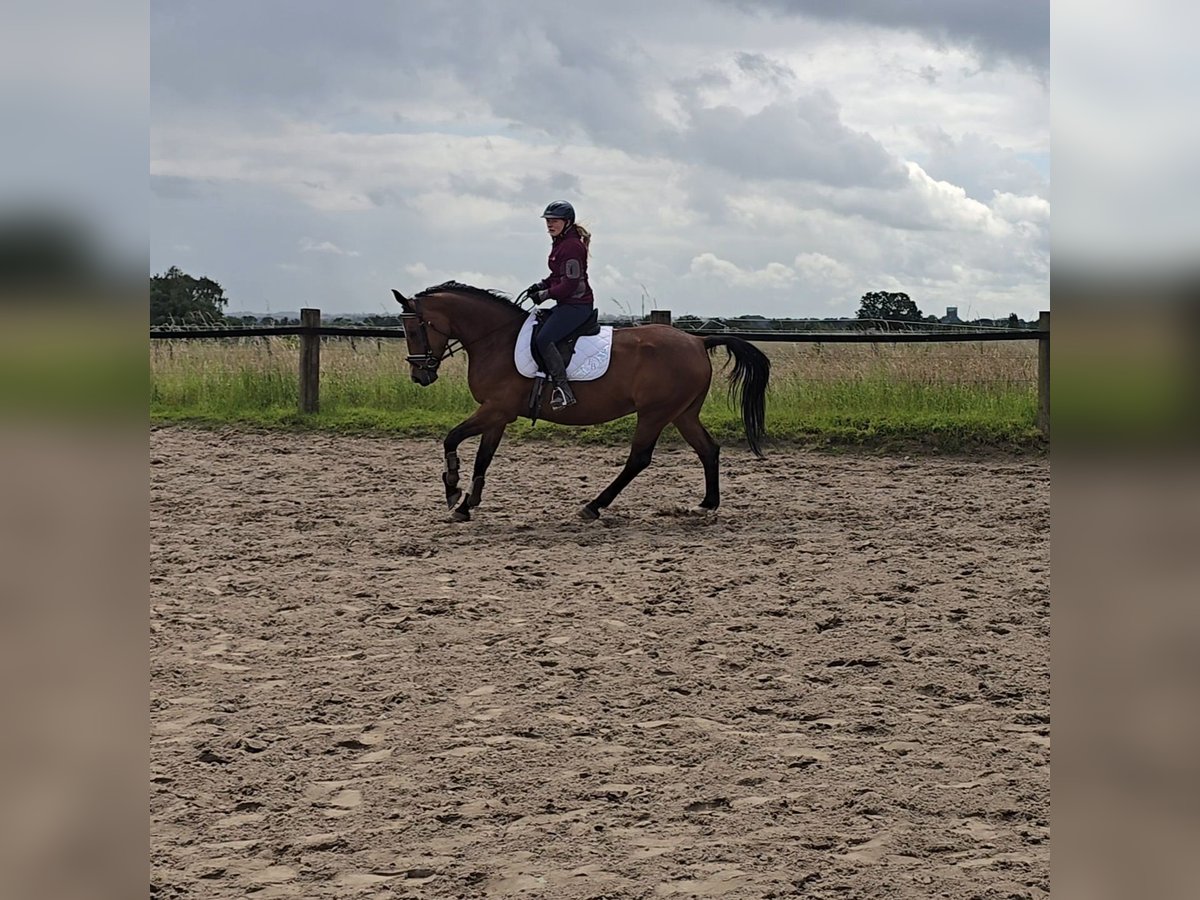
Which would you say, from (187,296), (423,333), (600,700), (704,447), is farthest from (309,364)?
(187,296)

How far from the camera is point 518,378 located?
7969 mm

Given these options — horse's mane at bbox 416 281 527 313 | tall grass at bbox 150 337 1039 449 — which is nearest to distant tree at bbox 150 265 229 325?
tall grass at bbox 150 337 1039 449

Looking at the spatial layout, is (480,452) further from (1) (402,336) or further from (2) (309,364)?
(2) (309,364)

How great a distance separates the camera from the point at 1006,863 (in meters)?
2.91

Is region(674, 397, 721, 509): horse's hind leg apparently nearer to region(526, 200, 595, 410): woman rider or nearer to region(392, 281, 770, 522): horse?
region(392, 281, 770, 522): horse

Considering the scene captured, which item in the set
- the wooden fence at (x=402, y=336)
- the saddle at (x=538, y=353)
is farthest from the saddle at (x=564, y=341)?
the wooden fence at (x=402, y=336)

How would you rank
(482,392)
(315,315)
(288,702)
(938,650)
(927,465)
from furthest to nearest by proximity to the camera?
(315,315) < (927,465) < (482,392) < (938,650) < (288,702)

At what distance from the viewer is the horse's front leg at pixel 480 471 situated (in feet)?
26.0

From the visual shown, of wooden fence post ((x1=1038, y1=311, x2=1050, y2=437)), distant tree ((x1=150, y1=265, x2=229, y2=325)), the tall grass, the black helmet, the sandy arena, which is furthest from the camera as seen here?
distant tree ((x1=150, y1=265, x2=229, y2=325))

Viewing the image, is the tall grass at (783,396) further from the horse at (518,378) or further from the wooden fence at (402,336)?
the horse at (518,378)

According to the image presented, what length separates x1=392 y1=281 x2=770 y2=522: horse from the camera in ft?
26.2
